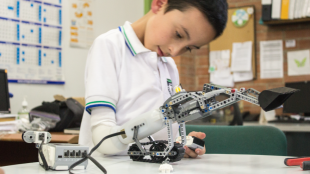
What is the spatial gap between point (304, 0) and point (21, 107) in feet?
7.77

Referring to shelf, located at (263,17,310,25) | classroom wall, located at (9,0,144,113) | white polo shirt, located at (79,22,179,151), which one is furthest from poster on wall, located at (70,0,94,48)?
white polo shirt, located at (79,22,179,151)

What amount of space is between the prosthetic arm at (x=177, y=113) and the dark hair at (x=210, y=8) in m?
0.25

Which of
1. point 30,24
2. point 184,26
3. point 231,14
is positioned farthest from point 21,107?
point 231,14

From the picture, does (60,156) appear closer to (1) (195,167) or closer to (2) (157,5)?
(1) (195,167)

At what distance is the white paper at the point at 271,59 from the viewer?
9.39ft

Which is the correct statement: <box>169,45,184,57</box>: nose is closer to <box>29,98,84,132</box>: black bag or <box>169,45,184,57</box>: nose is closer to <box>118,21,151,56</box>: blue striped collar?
<box>118,21,151,56</box>: blue striped collar

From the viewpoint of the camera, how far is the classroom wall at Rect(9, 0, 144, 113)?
2.17 metres

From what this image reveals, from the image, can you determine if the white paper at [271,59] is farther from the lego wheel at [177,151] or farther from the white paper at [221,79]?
the lego wheel at [177,151]

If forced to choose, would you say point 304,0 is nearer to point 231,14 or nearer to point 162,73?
point 231,14

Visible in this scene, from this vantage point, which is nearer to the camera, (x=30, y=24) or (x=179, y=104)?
(x=179, y=104)

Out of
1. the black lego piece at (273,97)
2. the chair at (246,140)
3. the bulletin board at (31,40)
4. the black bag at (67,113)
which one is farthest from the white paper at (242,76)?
the black lego piece at (273,97)

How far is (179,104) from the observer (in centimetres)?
59

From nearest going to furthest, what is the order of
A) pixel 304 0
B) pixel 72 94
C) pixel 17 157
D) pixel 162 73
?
pixel 162 73, pixel 17 157, pixel 72 94, pixel 304 0

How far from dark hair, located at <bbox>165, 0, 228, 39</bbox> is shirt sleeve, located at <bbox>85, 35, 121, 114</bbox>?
0.19m
